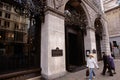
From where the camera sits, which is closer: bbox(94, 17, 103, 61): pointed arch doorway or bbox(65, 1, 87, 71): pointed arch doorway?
bbox(65, 1, 87, 71): pointed arch doorway

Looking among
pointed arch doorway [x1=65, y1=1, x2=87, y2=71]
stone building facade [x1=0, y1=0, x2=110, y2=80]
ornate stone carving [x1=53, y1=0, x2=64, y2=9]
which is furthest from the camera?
pointed arch doorway [x1=65, y1=1, x2=87, y2=71]

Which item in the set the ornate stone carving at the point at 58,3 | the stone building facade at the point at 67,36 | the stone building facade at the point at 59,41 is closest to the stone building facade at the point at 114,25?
the stone building facade at the point at 67,36

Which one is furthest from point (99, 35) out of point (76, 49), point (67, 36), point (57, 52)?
point (57, 52)

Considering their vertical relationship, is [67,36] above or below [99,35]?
below

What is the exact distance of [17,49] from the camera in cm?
614

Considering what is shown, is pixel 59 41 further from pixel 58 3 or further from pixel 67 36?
pixel 58 3

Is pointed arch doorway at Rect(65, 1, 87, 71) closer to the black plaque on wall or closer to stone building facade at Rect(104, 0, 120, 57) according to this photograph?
the black plaque on wall

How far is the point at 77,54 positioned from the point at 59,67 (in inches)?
164

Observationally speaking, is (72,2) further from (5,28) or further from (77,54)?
(5,28)

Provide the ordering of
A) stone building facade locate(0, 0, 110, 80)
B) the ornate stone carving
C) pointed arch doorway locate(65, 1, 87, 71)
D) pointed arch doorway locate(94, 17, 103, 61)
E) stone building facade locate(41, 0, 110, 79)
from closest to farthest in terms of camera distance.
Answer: stone building facade locate(0, 0, 110, 80) → stone building facade locate(41, 0, 110, 79) → the ornate stone carving → pointed arch doorway locate(65, 1, 87, 71) → pointed arch doorway locate(94, 17, 103, 61)

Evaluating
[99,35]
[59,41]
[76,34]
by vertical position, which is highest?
[99,35]

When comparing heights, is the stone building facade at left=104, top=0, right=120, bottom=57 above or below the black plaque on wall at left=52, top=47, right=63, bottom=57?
above

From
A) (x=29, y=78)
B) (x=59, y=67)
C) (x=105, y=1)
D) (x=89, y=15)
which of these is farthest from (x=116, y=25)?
(x=29, y=78)

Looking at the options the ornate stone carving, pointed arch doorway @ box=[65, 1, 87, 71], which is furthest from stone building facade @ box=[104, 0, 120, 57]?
the ornate stone carving
